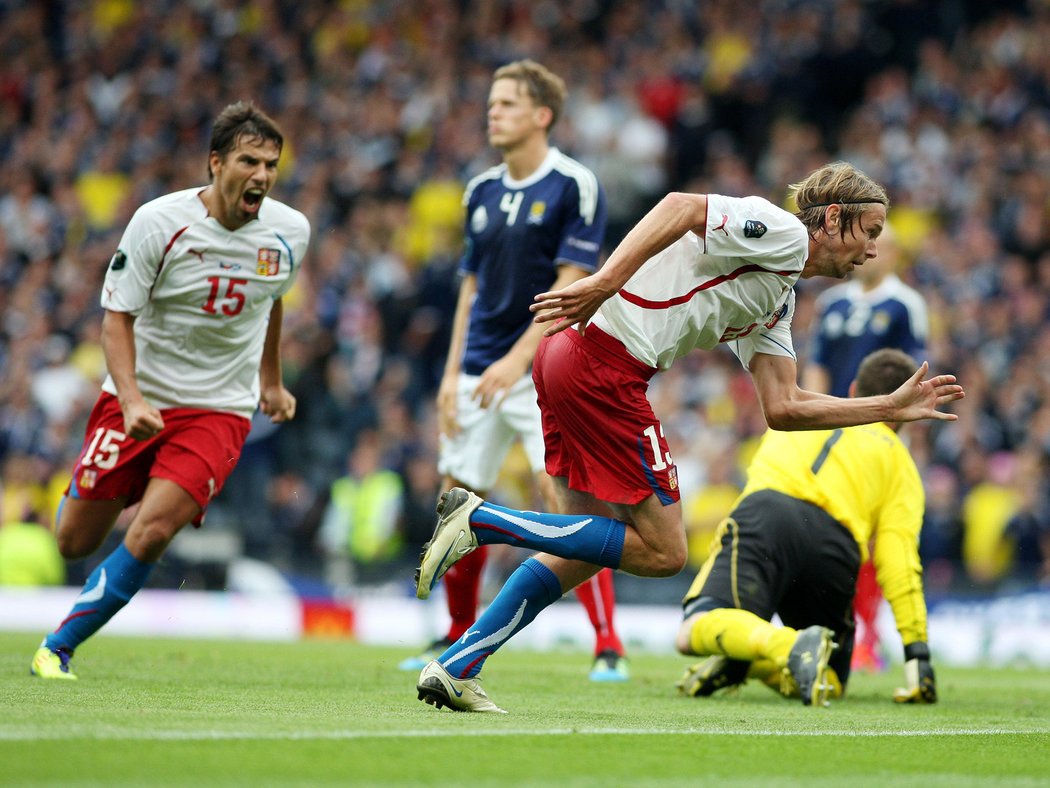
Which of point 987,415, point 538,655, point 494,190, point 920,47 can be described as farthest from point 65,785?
point 920,47

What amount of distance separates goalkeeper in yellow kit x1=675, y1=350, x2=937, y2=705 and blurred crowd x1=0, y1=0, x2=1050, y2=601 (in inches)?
201

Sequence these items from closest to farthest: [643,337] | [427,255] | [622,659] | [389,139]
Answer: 1. [643,337]
2. [622,659]
3. [427,255]
4. [389,139]

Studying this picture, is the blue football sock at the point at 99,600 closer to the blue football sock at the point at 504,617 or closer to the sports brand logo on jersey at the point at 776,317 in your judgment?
the blue football sock at the point at 504,617

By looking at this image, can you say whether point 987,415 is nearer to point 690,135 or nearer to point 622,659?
point 690,135

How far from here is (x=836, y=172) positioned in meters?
5.50

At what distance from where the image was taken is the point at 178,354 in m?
6.93

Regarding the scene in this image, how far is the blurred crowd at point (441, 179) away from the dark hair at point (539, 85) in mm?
5545

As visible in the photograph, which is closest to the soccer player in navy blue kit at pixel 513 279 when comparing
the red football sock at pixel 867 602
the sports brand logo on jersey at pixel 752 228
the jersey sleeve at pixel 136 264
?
the jersey sleeve at pixel 136 264

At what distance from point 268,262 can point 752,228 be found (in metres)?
2.64

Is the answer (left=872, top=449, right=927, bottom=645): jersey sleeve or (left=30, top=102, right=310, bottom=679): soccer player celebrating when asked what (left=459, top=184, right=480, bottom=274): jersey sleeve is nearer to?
(left=30, top=102, right=310, bottom=679): soccer player celebrating

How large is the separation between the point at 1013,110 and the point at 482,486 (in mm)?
10066

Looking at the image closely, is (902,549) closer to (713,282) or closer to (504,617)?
(713,282)

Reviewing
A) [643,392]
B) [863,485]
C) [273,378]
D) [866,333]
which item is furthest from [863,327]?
[643,392]

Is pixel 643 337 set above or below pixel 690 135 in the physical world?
below
